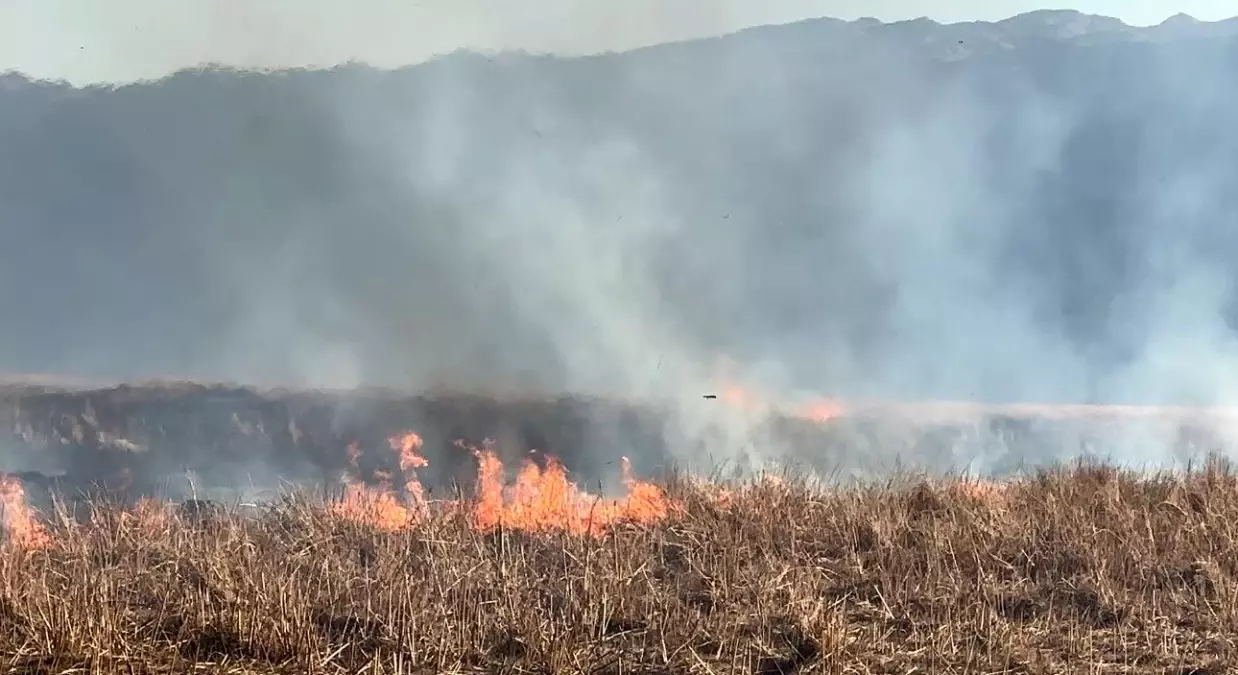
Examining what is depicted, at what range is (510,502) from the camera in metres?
8.28

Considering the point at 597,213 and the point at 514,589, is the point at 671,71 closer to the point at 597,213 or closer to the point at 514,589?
the point at 597,213

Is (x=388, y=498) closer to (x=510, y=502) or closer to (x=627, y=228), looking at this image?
(x=510, y=502)

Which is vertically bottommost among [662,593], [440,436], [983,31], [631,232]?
[662,593]

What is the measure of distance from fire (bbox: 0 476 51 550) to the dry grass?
0.24 meters

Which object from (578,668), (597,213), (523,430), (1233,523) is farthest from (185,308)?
(1233,523)

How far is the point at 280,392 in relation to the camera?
9.93m

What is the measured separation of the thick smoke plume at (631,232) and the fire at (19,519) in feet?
5.86

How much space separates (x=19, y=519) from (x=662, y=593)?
612 centimetres

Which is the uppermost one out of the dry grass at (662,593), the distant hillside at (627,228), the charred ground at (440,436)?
the distant hillside at (627,228)

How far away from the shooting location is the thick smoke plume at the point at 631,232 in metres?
10.4

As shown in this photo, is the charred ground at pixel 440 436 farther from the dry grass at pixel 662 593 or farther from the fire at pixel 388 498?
the dry grass at pixel 662 593

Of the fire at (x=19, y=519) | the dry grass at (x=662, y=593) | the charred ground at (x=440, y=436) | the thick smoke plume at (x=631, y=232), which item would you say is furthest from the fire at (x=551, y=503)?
the fire at (x=19, y=519)

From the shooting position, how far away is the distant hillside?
10.4m

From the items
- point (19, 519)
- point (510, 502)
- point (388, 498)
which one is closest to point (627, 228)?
point (510, 502)
